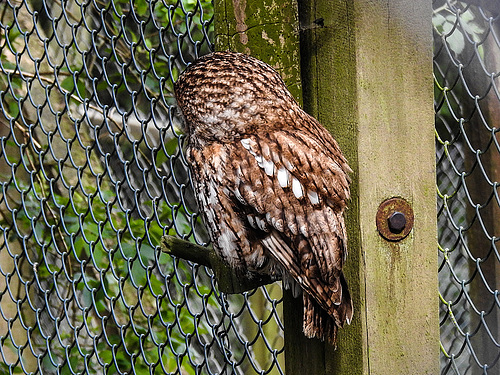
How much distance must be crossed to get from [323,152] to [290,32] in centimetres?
27

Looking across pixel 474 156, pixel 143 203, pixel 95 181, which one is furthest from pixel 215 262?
pixel 95 181

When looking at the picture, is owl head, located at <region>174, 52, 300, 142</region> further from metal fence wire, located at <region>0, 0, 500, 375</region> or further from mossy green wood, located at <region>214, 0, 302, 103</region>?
metal fence wire, located at <region>0, 0, 500, 375</region>

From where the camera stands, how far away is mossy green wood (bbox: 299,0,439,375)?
4.62 ft

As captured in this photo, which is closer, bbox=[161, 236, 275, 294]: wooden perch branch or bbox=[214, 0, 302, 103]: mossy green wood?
bbox=[214, 0, 302, 103]: mossy green wood

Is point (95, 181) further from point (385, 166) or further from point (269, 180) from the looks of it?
point (385, 166)

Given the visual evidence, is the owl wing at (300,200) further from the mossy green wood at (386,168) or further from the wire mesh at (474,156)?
the wire mesh at (474,156)

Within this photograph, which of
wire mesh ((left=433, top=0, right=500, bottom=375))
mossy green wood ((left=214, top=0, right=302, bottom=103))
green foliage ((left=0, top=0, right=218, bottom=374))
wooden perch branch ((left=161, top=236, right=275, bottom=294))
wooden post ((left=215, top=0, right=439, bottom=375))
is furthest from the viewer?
green foliage ((left=0, top=0, right=218, bottom=374))

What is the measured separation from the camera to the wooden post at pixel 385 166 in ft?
4.62

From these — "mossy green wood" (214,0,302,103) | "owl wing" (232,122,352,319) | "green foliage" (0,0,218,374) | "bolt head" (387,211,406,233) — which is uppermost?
"mossy green wood" (214,0,302,103)

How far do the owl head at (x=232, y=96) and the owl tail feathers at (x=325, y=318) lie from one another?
15.3 inches

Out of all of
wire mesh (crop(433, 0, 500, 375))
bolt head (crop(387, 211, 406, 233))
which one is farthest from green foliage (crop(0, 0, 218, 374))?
bolt head (crop(387, 211, 406, 233))

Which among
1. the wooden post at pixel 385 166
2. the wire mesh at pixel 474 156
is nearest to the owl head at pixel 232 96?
the wooden post at pixel 385 166

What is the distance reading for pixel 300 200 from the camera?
150 cm

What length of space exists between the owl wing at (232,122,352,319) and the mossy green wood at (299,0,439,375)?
0.04 metres
